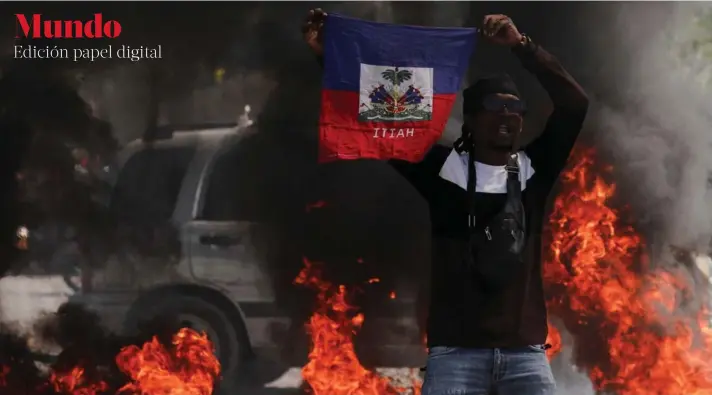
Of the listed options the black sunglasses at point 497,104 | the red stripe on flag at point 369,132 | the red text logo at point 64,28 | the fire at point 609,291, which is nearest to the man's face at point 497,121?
the black sunglasses at point 497,104

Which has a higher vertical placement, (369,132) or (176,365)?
(369,132)

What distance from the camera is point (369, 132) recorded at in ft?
9.20

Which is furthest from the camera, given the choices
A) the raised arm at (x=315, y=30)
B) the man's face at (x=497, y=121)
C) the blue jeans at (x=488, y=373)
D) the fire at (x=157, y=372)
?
the fire at (x=157, y=372)

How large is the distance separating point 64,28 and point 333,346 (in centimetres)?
204

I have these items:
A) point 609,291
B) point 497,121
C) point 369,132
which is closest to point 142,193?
point 369,132

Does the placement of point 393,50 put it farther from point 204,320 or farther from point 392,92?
point 204,320

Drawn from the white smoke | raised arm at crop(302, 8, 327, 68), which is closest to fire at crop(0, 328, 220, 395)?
raised arm at crop(302, 8, 327, 68)

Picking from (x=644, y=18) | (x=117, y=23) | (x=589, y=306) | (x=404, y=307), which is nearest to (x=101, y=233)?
(x=117, y=23)

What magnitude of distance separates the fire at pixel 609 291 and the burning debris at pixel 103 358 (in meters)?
1.76

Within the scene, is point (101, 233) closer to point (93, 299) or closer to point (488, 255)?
point (93, 299)

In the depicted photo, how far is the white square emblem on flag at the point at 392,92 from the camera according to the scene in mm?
2793

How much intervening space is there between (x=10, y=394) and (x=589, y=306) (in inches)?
114

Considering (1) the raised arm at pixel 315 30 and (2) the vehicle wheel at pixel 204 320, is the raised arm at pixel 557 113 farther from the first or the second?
(2) the vehicle wheel at pixel 204 320

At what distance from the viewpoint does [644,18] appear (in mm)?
2990
